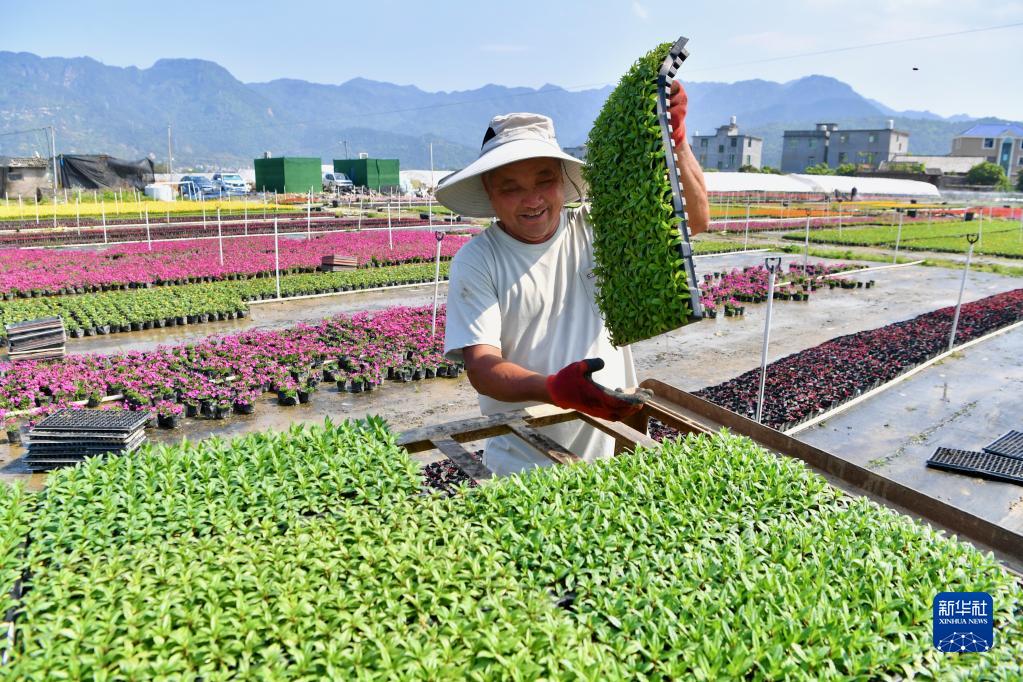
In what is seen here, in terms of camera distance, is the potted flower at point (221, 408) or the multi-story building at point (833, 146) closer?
the potted flower at point (221, 408)

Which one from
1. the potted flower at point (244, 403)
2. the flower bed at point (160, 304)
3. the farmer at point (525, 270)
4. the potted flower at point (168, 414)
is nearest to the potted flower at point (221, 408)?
the potted flower at point (244, 403)

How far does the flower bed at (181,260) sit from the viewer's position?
56.0 ft

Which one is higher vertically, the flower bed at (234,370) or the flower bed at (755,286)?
the flower bed at (755,286)

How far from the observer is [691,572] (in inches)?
86.1

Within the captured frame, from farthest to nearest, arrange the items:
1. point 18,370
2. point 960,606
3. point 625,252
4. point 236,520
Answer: point 18,370 → point 625,252 → point 236,520 → point 960,606

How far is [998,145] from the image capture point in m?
100

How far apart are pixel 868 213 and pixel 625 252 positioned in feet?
165

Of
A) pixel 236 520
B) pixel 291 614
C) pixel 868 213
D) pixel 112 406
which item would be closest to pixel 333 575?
pixel 291 614

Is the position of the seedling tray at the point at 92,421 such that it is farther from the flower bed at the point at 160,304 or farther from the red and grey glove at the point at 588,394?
the flower bed at the point at 160,304

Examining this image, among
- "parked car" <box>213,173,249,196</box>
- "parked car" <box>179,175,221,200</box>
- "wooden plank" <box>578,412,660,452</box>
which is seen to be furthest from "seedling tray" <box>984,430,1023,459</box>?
"parked car" <box>213,173,249,196</box>

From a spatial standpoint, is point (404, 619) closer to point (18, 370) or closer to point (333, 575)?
point (333, 575)

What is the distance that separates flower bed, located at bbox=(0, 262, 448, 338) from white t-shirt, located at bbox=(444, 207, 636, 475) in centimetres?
1260

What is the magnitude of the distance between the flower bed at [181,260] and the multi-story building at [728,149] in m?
85.1

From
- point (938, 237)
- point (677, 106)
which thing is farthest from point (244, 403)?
point (938, 237)
